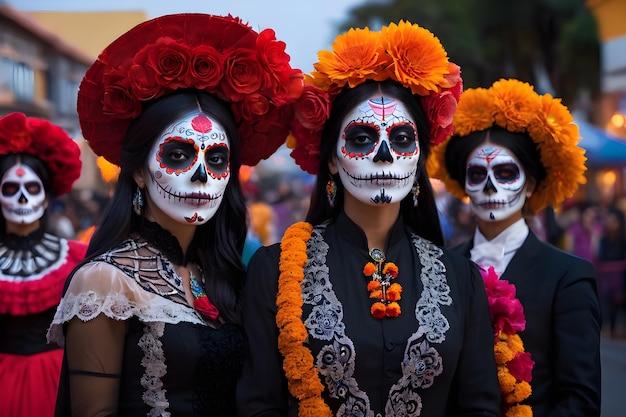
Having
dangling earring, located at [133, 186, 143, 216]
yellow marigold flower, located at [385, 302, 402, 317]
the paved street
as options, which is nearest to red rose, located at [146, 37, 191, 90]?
dangling earring, located at [133, 186, 143, 216]

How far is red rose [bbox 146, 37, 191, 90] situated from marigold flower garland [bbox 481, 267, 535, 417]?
5.05 ft

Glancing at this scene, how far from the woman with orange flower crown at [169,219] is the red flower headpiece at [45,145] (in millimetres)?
1516

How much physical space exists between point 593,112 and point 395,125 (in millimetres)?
26173

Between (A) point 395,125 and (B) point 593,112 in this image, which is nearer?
(A) point 395,125

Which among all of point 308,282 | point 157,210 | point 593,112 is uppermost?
point 593,112

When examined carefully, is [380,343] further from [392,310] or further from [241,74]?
[241,74]

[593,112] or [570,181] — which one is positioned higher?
[593,112]

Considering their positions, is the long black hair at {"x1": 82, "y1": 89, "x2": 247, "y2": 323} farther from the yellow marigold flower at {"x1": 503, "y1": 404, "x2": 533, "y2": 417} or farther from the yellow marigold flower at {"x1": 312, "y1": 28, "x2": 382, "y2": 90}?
the yellow marigold flower at {"x1": 503, "y1": 404, "x2": 533, "y2": 417}

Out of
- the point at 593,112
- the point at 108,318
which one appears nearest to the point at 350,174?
the point at 108,318

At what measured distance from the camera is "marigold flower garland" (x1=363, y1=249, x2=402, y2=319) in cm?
299

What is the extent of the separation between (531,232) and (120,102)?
6.87 feet

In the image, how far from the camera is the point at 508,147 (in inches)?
157

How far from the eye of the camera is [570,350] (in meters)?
3.47

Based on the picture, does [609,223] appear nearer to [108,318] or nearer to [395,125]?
[395,125]
